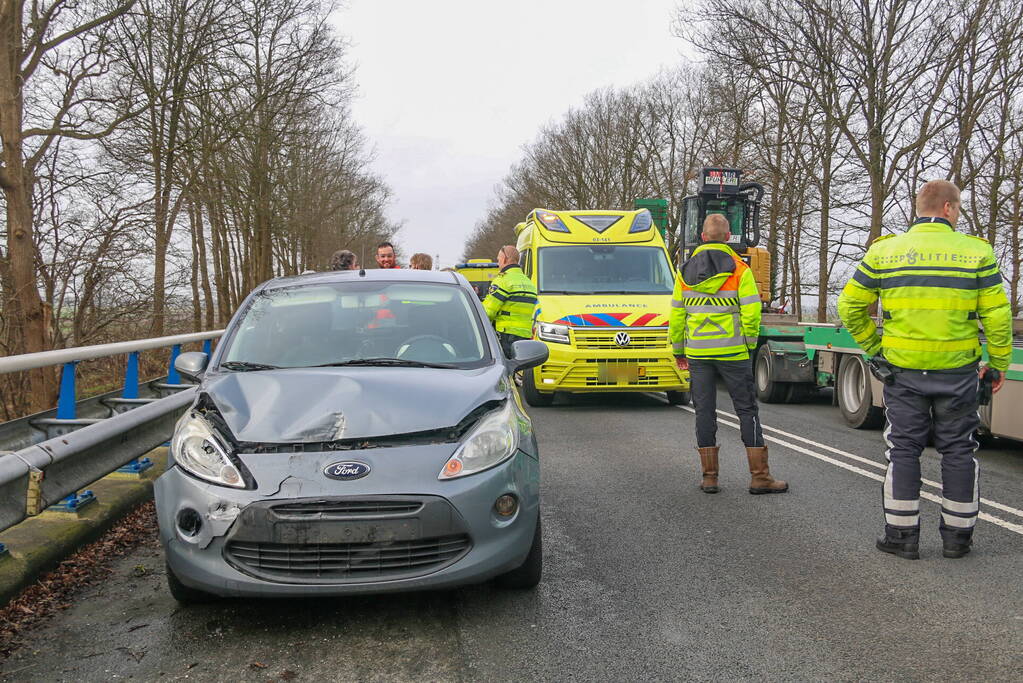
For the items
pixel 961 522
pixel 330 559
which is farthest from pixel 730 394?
pixel 330 559

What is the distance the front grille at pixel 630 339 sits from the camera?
10805 millimetres

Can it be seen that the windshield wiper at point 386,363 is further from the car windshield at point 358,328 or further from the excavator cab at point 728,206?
the excavator cab at point 728,206

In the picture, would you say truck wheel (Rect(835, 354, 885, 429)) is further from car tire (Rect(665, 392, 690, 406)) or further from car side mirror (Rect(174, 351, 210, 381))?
car side mirror (Rect(174, 351, 210, 381))

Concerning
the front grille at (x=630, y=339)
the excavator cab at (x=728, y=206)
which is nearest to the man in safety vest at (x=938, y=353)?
the front grille at (x=630, y=339)

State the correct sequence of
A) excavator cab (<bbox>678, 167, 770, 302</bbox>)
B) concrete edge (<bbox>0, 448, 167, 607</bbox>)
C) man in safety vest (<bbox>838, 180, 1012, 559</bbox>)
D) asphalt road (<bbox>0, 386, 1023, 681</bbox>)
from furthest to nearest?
excavator cab (<bbox>678, 167, 770, 302</bbox>) → man in safety vest (<bbox>838, 180, 1012, 559</bbox>) → concrete edge (<bbox>0, 448, 167, 607</bbox>) → asphalt road (<bbox>0, 386, 1023, 681</bbox>)

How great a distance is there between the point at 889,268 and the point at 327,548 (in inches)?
131

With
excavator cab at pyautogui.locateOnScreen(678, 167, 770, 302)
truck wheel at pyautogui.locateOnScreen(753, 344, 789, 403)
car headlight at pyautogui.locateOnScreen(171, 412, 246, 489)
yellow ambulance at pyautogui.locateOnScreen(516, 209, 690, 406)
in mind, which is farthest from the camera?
excavator cab at pyautogui.locateOnScreen(678, 167, 770, 302)

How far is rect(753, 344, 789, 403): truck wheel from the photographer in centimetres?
1259

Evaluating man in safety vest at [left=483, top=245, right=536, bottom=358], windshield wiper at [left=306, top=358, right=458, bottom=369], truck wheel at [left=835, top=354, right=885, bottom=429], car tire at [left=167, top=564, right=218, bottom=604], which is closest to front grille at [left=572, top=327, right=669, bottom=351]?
man in safety vest at [left=483, top=245, right=536, bottom=358]

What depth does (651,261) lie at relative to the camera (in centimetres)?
1242

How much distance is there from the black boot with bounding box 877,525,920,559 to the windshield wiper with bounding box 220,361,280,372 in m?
3.39

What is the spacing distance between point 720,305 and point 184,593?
13.2ft

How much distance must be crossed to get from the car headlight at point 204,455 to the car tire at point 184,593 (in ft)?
1.49

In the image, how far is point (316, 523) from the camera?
11.9 feet
